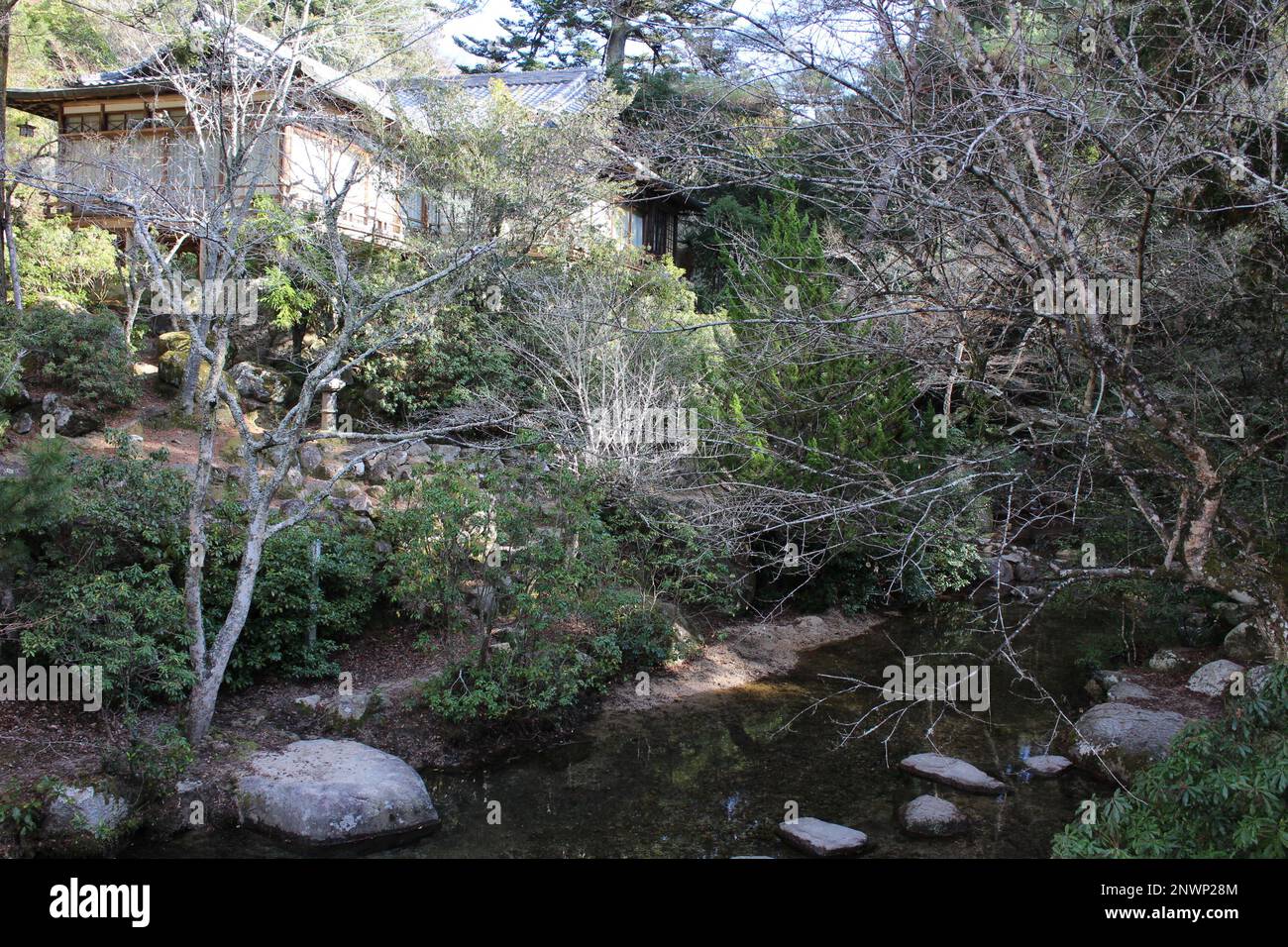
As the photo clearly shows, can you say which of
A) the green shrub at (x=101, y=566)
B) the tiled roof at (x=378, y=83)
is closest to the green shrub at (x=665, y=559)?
the green shrub at (x=101, y=566)

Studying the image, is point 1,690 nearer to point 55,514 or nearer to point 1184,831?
point 55,514

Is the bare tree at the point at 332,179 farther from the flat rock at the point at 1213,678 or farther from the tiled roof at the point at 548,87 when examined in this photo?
the flat rock at the point at 1213,678

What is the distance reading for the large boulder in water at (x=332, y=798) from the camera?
6.48 m

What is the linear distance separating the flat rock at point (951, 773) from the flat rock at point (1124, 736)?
0.88 metres

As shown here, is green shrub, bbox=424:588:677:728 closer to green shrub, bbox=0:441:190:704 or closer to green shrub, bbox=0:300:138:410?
green shrub, bbox=0:441:190:704

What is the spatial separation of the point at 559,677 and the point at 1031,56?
6196 mm

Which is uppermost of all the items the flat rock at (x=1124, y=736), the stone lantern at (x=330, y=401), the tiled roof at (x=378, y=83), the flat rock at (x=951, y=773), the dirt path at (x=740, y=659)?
the tiled roof at (x=378, y=83)

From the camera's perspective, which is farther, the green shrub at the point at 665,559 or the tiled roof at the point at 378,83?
the green shrub at the point at 665,559

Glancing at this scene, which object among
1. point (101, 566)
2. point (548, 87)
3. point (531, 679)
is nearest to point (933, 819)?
point (531, 679)

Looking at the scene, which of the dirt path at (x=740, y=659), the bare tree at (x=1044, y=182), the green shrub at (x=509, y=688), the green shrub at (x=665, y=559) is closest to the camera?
the bare tree at (x=1044, y=182)

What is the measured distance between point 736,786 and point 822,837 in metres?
1.23

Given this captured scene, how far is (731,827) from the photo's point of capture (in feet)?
22.8
